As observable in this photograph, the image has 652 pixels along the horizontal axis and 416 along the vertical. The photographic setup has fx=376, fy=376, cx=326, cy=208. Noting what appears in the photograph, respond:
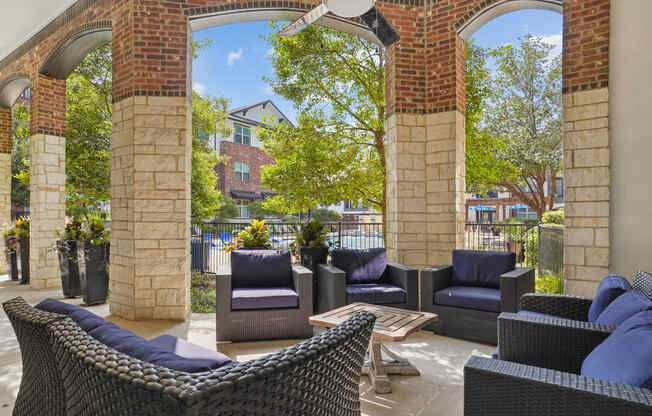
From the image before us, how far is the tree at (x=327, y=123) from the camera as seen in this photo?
24.4ft

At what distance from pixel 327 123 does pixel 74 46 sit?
4472 millimetres

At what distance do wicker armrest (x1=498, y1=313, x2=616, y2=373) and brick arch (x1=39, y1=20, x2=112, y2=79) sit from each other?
5.46 meters

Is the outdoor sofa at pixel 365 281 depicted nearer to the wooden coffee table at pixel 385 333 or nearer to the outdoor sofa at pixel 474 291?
the outdoor sofa at pixel 474 291

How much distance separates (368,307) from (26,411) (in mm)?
2187

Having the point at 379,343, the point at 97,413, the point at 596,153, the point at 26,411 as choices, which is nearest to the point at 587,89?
the point at 596,153

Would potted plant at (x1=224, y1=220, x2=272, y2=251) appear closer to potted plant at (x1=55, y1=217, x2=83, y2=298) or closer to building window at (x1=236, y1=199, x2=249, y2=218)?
potted plant at (x1=55, y1=217, x2=83, y2=298)

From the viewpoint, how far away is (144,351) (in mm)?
1117

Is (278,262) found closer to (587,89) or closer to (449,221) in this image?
(449,221)

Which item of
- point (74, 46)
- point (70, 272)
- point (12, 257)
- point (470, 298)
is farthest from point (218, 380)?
point (12, 257)

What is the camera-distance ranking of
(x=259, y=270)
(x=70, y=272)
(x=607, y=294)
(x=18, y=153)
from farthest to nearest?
(x=18, y=153)
(x=70, y=272)
(x=259, y=270)
(x=607, y=294)

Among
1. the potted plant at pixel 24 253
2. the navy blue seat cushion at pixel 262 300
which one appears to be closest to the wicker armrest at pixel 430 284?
the navy blue seat cushion at pixel 262 300

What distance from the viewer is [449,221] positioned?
460 centimetres

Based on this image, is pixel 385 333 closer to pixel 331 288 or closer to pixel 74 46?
pixel 331 288

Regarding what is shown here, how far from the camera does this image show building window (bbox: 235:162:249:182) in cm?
1613
